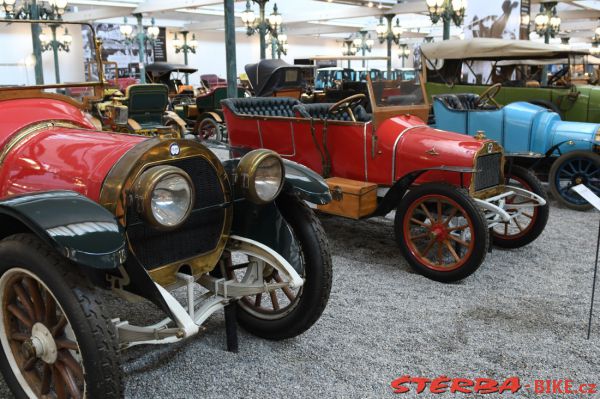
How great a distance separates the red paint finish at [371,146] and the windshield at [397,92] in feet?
0.47

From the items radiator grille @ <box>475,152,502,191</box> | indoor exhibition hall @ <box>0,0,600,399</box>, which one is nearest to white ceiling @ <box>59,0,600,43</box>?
indoor exhibition hall @ <box>0,0,600,399</box>

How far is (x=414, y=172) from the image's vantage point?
12.7ft

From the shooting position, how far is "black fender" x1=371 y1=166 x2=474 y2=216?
3756 mm

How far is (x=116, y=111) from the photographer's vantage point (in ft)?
25.4

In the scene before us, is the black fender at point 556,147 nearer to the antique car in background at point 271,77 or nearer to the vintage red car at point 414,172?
the vintage red car at point 414,172

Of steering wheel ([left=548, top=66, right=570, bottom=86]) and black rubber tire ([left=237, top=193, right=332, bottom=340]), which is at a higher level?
steering wheel ([left=548, top=66, right=570, bottom=86])

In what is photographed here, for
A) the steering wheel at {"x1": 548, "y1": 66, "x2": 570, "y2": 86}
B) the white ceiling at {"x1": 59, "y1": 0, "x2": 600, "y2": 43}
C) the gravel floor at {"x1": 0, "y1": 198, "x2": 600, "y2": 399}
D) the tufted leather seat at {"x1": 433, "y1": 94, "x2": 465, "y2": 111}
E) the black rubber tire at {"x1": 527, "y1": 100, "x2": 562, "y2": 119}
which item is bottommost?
the gravel floor at {"x1": 0, "y1": 198, "x2": 600, "y2": 399}

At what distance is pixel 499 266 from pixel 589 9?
2221 cm

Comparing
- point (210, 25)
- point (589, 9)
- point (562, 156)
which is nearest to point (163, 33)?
point (210, 25)

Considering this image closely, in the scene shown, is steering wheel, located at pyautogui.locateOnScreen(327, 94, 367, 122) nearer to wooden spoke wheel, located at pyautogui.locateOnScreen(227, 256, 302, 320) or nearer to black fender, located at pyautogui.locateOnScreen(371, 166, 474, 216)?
black fender, located at pyautogui.locateOnScreen(371, 166, 474, 216)

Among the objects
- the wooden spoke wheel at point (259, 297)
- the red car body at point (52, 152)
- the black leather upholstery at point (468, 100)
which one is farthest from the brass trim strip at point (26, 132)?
the black leather upholstery at point (468, 100)

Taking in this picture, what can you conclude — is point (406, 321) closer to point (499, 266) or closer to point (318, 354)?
point (318, 354)

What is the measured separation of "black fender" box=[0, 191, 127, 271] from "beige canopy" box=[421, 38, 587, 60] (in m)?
6.14

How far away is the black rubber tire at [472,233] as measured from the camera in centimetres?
351
